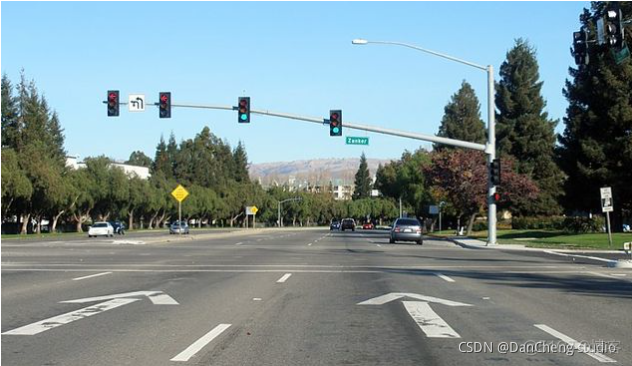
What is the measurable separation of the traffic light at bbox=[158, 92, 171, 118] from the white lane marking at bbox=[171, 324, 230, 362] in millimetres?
23603

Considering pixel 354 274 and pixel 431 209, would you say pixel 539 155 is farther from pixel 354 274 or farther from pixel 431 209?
pixel 354 274

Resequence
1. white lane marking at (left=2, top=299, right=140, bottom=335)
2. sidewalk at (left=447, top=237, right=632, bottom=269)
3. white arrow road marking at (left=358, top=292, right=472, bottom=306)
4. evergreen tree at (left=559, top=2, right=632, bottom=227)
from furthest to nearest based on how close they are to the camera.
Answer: evergreen tree at (left=559, top=2, right=632, bottom=227) < sidewalk at (left=447, top=237, right=632, bottom=269) < white arrow road marking at (left=358, top=292, right=472, bottom=306) < white lane marking at (left=2, top=299, right=140, bottom=335)

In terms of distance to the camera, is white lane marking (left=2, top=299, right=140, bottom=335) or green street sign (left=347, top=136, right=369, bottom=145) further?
green street sign (left=347, top=136, right=369, bottom=145)

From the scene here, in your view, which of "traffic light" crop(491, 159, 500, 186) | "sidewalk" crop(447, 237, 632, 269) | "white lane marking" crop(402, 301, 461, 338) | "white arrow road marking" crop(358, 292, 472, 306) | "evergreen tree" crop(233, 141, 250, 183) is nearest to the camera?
"white lane marking" crop(402, 301, 461, 338)

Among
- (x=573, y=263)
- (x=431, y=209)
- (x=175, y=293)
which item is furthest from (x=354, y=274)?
(x=431, y=209)

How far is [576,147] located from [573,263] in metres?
34.1

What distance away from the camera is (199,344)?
1033cm

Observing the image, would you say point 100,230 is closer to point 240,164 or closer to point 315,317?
point 315,317

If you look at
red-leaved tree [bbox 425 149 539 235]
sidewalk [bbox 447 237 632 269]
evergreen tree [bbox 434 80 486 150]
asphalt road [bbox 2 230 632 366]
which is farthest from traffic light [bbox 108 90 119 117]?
evergreen tree [bbox 434 80 486 150]

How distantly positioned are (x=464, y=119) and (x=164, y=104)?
79.0 meters

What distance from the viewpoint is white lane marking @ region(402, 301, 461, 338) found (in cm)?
1128

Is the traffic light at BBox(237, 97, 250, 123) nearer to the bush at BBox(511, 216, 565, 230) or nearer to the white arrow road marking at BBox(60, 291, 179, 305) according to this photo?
the white arrow road marking at BBox(60, 291, 179, 305)

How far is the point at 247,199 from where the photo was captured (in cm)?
14475
